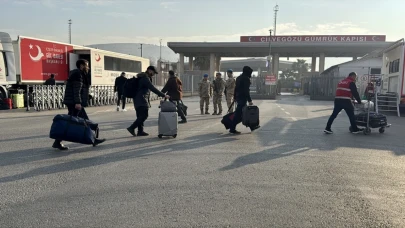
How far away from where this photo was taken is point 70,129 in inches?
260

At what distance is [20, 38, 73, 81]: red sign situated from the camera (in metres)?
17.3

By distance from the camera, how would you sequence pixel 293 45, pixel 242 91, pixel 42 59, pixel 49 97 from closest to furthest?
pixel 242 91 → pixel 49 97 → pixel 42 59 → pixel 293 45

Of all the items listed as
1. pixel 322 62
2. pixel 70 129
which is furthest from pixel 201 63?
pixel 70 129

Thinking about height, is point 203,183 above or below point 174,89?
below

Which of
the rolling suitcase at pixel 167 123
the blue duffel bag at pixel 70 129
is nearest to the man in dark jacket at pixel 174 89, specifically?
the rolling suitcase at pixel 167 123

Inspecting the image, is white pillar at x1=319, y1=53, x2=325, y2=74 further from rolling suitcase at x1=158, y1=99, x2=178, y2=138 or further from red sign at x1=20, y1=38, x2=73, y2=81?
rolling suitcase at x1=158, y1=99, x2=178, y2=138

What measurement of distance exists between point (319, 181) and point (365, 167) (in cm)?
142

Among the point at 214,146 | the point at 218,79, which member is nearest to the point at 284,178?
the point at 214,146

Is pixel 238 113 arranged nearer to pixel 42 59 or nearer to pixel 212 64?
pixel 42 59

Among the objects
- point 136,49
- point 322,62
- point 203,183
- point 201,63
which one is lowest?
point 203,183

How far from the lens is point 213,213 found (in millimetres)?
3785

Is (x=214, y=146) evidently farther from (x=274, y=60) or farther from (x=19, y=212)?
(x=274, y=60)

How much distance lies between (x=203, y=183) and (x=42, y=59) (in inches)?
648

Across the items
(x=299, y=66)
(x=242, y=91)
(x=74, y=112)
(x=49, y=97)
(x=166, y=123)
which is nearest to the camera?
(x=74, y=112)
